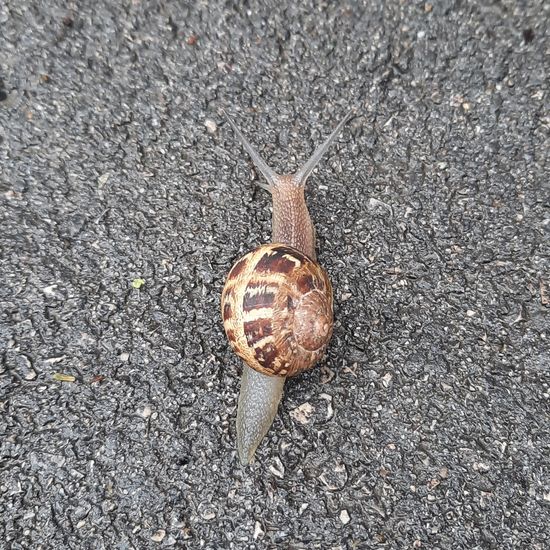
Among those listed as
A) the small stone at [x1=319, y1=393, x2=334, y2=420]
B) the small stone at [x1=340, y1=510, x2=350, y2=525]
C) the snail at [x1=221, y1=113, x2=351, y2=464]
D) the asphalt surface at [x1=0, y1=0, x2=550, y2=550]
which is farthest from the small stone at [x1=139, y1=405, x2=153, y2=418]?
the small stone at [x1=340, y1=510, x2=350, y2=525]

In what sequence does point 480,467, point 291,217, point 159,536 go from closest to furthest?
1. point 159,536
2. point 480,467
3. point 291,217

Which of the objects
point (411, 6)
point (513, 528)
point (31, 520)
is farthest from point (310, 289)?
point (411, 6)

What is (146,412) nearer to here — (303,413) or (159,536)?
(159,536)

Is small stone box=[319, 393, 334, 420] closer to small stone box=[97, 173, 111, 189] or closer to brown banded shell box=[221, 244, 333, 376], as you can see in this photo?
brown banded shell box=[221, 244, 333, 376]

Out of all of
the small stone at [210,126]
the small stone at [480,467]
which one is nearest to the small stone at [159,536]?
the small stone at [480,467]

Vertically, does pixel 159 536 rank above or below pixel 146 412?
A: below

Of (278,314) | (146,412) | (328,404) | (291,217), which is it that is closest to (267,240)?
(291,217)
